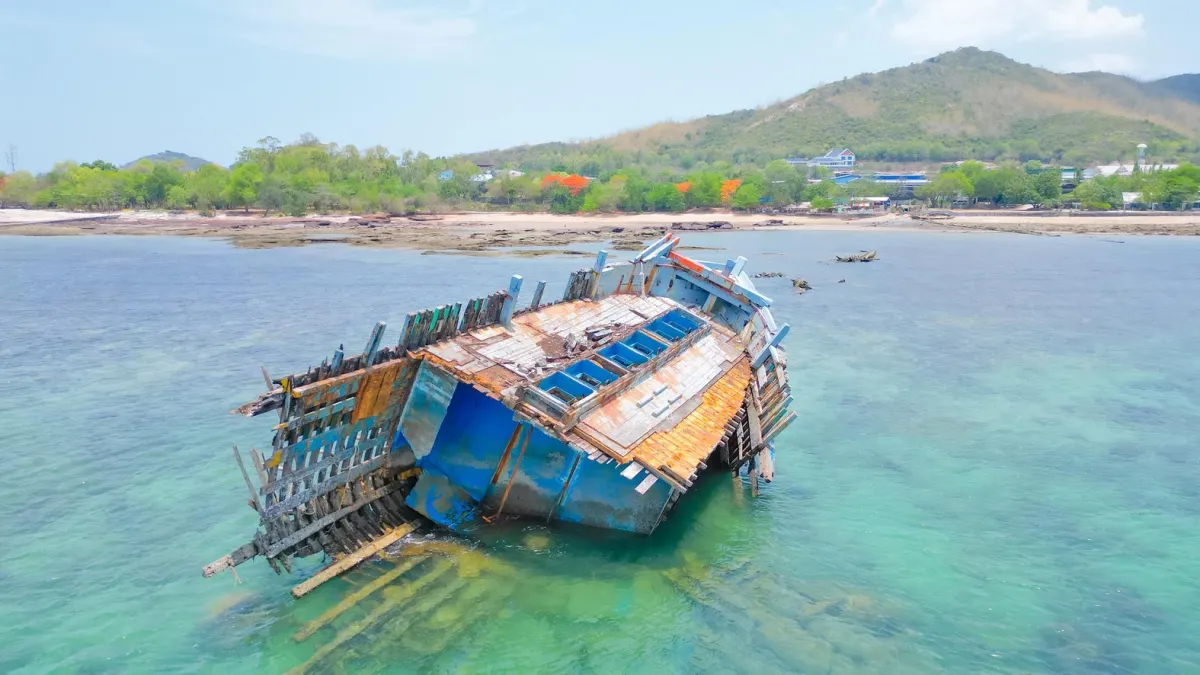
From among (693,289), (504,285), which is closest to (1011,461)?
(693,289)

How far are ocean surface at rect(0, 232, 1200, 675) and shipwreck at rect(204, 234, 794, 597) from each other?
0.89 m

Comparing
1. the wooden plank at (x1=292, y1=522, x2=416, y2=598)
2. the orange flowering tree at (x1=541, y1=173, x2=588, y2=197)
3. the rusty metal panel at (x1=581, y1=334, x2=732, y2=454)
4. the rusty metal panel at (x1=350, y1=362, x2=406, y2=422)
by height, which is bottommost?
the wooden plank at (x1=292, y1=522, x2=416, y2=598)

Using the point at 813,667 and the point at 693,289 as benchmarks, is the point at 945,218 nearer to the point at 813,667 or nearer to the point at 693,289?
the point at 693,289

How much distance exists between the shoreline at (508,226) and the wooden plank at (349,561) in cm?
5806

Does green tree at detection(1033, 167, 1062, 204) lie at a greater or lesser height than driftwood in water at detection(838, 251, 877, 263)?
greater

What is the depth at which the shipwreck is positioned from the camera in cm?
1284

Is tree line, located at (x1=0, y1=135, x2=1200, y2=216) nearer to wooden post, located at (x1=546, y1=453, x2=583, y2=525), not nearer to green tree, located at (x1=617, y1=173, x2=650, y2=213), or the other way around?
green tree, located at (x1=617, y1=173, x2=650, y2=213)

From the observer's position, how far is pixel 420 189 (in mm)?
128375

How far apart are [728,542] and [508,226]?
293 feet

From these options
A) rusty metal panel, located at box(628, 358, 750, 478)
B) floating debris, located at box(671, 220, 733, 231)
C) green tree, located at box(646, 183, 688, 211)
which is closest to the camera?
rusty metal panel, located at box(628, 358, 750, 478)

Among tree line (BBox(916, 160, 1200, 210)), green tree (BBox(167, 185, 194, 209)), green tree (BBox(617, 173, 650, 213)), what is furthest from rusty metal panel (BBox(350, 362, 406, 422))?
tree line (BBox(916, 160, 1200, 210))

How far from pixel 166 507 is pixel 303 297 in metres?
31.8

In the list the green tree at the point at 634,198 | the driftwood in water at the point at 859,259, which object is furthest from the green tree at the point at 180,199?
the driftwood in water at the point at 859,259

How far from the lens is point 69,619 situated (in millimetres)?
13656
